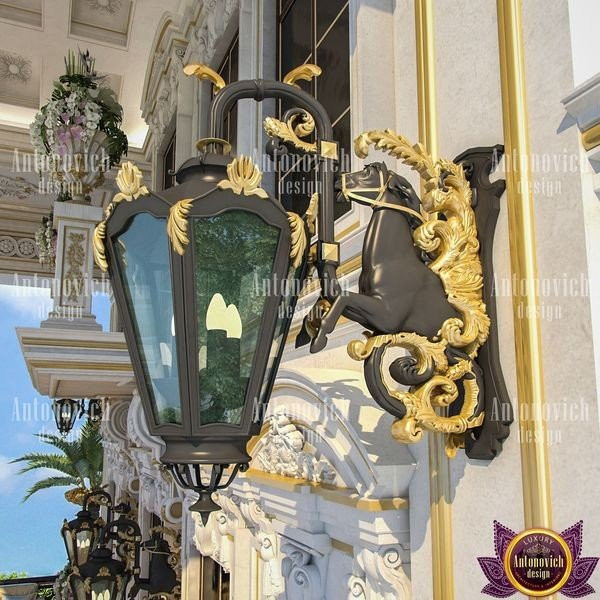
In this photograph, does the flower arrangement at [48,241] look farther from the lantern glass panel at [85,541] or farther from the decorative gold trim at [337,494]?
the decorative gold trim at [337,494]

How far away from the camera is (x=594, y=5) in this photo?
1.06 metres

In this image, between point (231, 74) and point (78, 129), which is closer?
point (231, 74)

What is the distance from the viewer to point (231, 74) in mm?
4184

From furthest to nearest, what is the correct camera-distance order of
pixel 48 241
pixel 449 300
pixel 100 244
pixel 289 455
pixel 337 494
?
pixel 48 241
pixel 289 455
pixel 337 494
pixel 449 300
pixel 100 244

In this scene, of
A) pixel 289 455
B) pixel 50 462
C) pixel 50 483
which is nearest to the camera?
pixel 289 455

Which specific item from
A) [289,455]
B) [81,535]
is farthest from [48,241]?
[289,455]

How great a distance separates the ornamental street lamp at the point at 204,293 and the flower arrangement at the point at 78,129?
4.01 meters

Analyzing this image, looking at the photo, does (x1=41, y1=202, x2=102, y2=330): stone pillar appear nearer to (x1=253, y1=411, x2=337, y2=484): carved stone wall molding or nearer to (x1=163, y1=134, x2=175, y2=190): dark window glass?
(x1=163, y1=134, x2=175, y2=190): dark window glass

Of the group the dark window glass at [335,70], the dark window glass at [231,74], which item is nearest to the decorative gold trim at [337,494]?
the dark window glass at [335,70]

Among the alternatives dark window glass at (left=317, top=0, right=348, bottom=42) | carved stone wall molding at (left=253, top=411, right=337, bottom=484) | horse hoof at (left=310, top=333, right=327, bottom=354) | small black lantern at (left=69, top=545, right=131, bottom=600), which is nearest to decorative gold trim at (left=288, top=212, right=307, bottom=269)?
horse hoof at (left=310, top=333, right=327, bottom=354)

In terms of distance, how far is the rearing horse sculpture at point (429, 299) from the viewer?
3.43 ft

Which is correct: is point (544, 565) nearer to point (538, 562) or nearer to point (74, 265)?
point (538, 562)

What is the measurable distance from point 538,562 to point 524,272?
0.50 meters

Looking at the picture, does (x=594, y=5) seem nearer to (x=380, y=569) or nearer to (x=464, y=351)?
(x=464, y=351)
